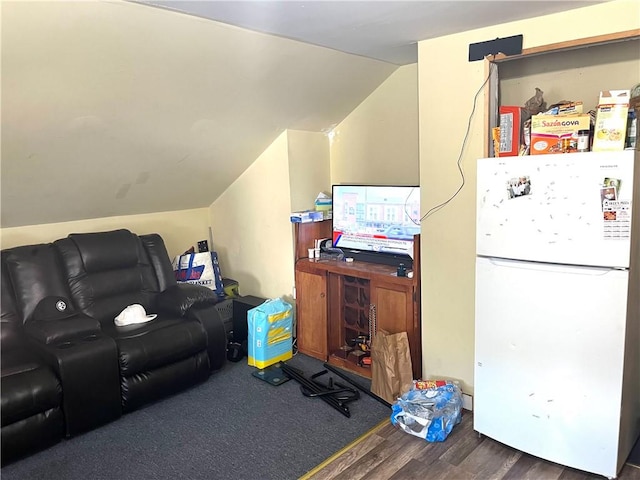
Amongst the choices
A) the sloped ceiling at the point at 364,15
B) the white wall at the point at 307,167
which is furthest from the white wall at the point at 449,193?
the white wall at the point at 307,167

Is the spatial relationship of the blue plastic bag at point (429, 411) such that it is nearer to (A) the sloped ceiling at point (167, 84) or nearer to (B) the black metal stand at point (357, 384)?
(B) the black metal stand at point (357, 384)

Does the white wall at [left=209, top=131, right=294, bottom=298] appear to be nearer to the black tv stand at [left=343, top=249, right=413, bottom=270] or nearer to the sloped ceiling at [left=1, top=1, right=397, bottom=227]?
the sloped ceiling at [left=1, top=1, right=397, bottom=227]

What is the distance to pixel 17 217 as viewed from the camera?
328cm

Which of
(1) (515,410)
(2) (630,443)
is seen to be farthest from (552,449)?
(2) (630,443)

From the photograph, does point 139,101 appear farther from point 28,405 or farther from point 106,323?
point 28,405

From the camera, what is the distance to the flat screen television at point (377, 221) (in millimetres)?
3312

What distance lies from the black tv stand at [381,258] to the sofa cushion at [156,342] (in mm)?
1212

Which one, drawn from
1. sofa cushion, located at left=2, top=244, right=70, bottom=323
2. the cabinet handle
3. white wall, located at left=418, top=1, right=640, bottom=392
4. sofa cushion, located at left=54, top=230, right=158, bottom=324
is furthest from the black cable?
sofa cushion, located at left=2, top=244, right=70, bottom=323

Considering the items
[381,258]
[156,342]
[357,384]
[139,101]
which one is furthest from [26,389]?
[381,258]

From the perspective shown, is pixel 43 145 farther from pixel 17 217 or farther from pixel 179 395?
pixel 179 395

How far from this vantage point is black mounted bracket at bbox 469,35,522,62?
97.0 inches

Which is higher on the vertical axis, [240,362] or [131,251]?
[131,251]

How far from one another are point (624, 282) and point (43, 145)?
305 cm

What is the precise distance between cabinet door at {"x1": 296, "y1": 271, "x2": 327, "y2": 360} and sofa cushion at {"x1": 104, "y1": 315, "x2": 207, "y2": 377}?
82cm
